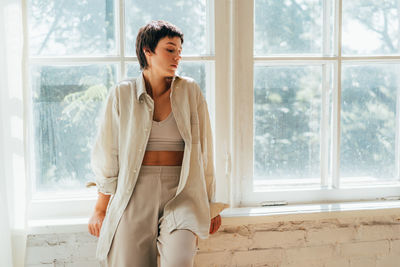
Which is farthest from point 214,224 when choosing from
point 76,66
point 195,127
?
point 76,66

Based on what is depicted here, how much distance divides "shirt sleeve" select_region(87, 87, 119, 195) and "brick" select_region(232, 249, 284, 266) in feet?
2.53

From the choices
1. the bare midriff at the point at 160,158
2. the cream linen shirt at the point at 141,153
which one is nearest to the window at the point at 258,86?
the cream linen shirt at the point at 141,153

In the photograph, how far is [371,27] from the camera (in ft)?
7.61

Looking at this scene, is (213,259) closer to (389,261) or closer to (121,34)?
(389,261)

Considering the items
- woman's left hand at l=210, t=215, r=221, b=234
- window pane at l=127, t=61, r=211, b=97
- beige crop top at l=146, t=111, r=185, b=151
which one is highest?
window pane at l=127, t=61, r=211, b=97

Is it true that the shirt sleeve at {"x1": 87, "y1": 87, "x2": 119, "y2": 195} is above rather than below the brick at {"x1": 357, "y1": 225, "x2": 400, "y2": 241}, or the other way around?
above

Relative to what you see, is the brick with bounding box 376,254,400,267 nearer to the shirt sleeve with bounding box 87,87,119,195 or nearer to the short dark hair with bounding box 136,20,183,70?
the shirt sleeve with bounding box 87,87,119,195

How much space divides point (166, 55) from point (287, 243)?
3.80ft

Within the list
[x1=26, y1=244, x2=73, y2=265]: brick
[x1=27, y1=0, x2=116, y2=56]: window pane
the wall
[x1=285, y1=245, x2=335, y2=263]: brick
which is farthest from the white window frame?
[x1=26, y1=244, x2=73, y2=265]: brick

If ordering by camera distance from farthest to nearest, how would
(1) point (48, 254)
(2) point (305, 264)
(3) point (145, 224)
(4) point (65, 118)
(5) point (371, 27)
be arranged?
(5) point (371, 27), (2) point (305, 264), (4) point (65, 118), (1) point (48, 254), (3) point (145, 224)

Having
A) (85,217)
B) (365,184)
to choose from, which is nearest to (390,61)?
(365,184)

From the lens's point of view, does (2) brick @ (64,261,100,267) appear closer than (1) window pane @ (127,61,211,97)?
Yes

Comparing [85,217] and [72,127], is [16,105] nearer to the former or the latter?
[72,127]

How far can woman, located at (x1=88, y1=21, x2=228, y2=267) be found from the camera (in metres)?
1.66
